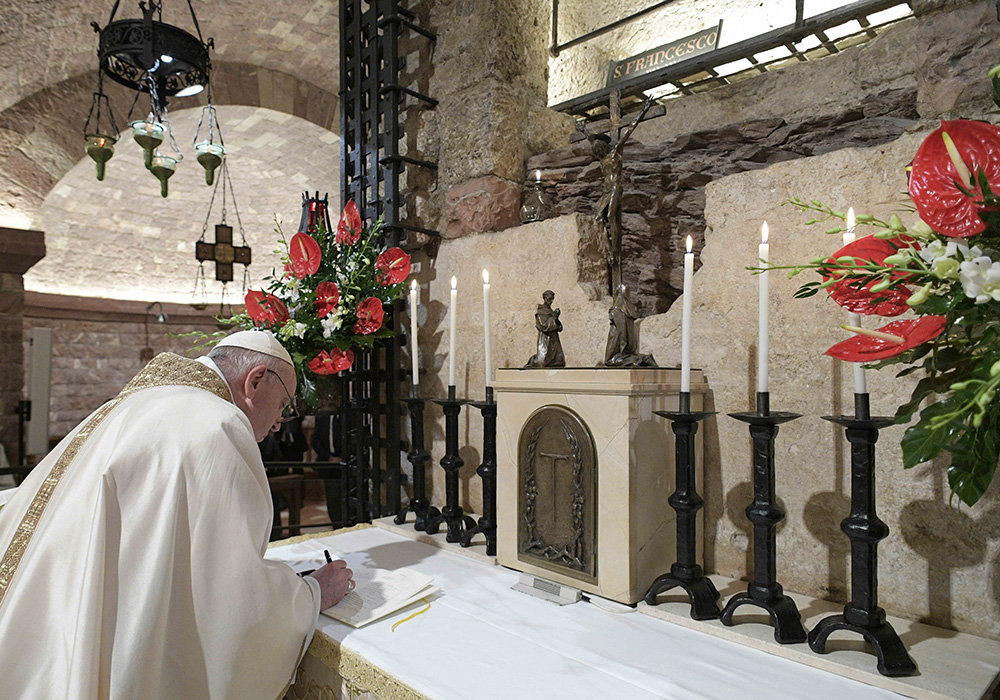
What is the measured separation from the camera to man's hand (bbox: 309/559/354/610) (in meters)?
1.79

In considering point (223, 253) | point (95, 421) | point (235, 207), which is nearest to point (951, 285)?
point (95, 421)

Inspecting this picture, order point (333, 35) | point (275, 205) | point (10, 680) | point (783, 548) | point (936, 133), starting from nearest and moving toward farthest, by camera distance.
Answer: point (936, 133)
point (10, 680)
point (783, 548)
point (333, 35)
point (275, 205)

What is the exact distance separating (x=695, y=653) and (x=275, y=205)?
9.07m

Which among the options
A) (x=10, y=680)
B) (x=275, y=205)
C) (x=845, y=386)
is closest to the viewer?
(x=10, y=680)

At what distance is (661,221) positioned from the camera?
9.12 feet

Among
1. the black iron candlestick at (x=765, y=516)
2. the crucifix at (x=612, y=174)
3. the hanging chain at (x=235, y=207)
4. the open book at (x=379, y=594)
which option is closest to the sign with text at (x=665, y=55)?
the crucifix at (x=612, y=174)

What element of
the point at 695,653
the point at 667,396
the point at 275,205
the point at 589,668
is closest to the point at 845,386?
the point at 667,396

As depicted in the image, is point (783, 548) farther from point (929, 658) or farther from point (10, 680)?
point (10, 680)

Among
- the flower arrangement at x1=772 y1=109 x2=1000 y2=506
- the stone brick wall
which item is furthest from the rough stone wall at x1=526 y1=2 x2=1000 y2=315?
the stone brick wall

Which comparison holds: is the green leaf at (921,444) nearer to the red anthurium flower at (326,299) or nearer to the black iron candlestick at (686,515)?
the black iron candlestick at (686,515)

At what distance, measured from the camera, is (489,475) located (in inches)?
91.6

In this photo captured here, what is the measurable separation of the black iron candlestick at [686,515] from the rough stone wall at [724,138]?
1.03 m

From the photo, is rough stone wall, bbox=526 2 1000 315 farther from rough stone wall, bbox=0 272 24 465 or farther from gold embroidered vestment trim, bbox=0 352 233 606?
rough stone wall, bbox=0 272 24 465

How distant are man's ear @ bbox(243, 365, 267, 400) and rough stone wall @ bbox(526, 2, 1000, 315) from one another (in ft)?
5.17
